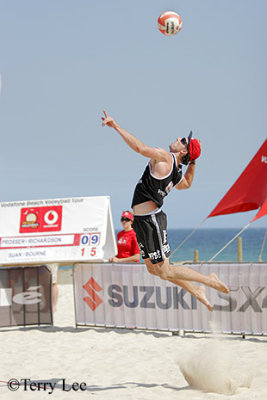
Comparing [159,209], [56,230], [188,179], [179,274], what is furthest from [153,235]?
[56,230]

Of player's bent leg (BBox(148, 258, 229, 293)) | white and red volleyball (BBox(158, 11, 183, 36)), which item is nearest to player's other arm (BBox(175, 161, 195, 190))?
player's bent leg (BBox(148, 258, 229, 293))

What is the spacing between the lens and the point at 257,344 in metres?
7.70

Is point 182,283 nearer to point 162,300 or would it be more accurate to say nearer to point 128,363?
point 128,363

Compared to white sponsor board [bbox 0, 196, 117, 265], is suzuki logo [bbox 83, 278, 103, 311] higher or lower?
lower

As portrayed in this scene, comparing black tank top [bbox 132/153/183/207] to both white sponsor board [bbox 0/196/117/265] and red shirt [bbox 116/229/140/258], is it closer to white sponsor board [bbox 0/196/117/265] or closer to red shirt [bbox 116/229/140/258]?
red shirt [bbox 116/229/140/258]

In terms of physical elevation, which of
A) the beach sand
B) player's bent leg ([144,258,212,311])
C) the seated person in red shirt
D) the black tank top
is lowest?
the beach sand

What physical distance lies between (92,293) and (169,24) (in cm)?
526

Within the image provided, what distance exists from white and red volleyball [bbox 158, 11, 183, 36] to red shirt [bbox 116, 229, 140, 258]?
3.98 m

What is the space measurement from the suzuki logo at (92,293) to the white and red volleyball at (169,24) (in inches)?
197

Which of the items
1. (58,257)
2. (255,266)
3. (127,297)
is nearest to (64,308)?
(58,257)

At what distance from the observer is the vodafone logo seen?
1137cm

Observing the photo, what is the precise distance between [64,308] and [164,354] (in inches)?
184

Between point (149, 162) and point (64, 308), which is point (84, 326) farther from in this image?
point (149, 162)

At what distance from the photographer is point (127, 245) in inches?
348
